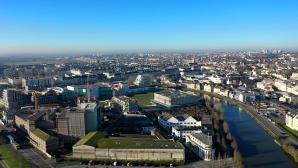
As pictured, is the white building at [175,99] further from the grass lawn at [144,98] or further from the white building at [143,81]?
the white building at [143,81]

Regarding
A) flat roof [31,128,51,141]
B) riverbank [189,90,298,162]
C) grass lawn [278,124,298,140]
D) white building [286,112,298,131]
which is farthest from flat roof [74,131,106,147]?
white building [286,112,298,131]

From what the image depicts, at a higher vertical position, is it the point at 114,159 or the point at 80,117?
the point at 80,117

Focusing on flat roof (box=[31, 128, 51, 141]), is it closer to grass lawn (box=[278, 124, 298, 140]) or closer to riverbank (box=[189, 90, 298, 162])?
riverbank (box=[189, 90, 298, 162])

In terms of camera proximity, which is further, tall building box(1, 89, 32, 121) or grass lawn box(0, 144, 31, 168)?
tall building box(1, 89, 32, 121)

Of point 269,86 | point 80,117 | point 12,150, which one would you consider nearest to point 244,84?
point 269,86

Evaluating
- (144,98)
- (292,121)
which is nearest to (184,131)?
(292,121)

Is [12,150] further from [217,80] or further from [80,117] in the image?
[217,80]
